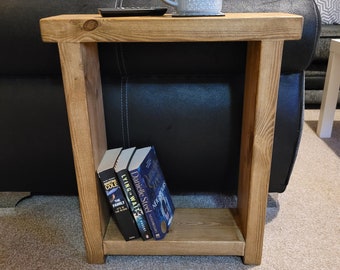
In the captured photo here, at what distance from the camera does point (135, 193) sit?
0.74 m

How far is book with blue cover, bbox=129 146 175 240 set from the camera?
0.74 metres

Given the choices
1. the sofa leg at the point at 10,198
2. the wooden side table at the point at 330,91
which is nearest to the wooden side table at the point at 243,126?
the sofa leg at the point at 10,198

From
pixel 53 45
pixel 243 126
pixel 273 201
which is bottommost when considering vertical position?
pixel 273 201

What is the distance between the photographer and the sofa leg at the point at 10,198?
101 centimetres

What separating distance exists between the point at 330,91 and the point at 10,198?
4.47 feet

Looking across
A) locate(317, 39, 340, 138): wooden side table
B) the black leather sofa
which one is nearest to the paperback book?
the black leather sofa

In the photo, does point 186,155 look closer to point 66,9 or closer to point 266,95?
point 266,95

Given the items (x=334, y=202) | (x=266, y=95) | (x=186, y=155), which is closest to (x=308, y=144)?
(x=334, y=202)

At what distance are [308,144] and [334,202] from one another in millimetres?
499

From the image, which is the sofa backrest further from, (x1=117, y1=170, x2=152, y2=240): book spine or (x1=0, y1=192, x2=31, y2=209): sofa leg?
(x1=0, y1=192, x2=31, y2=209): sofa leg

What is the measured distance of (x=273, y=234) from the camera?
891 millimetres

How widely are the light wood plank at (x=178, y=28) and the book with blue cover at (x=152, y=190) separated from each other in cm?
29

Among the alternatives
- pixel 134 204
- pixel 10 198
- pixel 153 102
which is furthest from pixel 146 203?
pixel 10 198

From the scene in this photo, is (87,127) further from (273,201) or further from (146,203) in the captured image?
(273,201)
